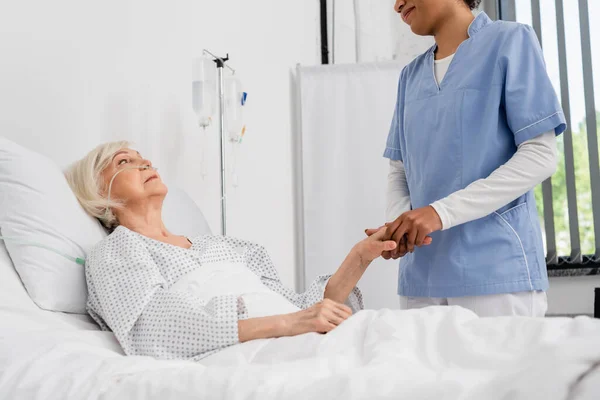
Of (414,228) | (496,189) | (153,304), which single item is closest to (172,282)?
(153,304)

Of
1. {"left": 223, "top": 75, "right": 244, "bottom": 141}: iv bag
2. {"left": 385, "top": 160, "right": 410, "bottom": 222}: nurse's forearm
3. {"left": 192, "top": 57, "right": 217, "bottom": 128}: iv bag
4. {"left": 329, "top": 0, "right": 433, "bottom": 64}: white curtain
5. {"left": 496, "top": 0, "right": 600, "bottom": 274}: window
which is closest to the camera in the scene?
{"left": 385, "top": 160, "right": 410, "bottom": 222}: nurse's forearm

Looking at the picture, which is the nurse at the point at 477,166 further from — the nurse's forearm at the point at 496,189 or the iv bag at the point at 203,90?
the iv bag at the point at 203,90

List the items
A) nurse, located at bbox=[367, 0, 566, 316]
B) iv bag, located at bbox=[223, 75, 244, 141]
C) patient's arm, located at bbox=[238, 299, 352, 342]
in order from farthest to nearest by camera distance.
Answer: iv bag, located at bbox=[223, 75, 244, 141] → nurse, located at bbox=[367, 0, 566, 316] → patient's arm, located at bbox=[238, 299, 352, 342]

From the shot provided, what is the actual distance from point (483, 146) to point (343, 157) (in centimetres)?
176

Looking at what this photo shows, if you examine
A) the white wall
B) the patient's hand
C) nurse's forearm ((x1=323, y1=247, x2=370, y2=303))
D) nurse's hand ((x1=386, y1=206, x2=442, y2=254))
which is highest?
the white wall

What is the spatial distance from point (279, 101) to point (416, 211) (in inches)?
79.9

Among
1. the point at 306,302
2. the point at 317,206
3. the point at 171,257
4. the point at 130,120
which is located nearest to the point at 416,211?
the point at 306,302

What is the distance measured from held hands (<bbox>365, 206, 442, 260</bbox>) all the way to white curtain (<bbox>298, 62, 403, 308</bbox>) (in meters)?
1.69

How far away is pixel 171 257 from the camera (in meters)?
1.65

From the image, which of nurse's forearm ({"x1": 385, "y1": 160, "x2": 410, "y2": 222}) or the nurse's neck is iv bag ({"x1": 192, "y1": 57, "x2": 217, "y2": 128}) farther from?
the nurse's neck

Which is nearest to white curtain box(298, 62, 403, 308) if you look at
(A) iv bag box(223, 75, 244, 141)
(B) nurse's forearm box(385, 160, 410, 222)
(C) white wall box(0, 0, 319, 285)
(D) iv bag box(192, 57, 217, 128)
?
(C) white wall box(0, 0, 319, 285)

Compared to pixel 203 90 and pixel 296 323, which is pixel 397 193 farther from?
pixel 203 90

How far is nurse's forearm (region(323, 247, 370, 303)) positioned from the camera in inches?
70.0

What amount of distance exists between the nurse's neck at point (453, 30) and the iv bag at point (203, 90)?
3.05 ft
